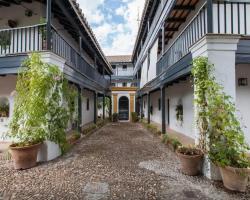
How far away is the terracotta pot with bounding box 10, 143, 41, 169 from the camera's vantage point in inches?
217

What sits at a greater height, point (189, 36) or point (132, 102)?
point (189, 36)

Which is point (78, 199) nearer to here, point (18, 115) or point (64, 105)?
point (18, 115)

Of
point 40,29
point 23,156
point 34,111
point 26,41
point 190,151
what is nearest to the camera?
point 190,151

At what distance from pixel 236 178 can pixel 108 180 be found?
2.75 meters

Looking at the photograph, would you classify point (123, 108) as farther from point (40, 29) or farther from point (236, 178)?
point (236, 178)

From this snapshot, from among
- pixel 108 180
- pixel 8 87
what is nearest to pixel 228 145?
pixel 108 180

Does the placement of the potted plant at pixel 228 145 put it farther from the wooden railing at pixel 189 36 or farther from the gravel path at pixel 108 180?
the wooden railing at pixel 189 36

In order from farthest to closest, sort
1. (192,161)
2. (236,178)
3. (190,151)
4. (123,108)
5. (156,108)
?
(123,108) → (156,108) → (190,151) → (192,161) → (236,178)

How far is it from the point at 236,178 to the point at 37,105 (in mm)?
5242

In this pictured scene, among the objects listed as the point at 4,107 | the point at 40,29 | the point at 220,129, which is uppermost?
the point at 40,29

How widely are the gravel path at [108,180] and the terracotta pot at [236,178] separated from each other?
0.15 metres

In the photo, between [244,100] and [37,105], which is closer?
[37,105]

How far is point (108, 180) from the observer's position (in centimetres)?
480

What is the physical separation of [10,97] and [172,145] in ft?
23.5
